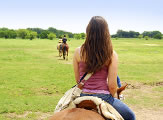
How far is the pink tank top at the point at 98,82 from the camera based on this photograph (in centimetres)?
260

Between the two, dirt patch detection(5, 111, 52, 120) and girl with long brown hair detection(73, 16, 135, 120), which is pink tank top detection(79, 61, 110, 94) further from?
dirt patch detection(5, 111, 52, 120)

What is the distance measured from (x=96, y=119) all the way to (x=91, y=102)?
23cm

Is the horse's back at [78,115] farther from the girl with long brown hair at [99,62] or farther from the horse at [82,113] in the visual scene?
the girl with long brown hair at [99,62]

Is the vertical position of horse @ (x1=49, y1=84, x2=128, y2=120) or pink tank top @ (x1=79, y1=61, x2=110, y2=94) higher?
pink tank top @ (x1=79, y1=61, x2=110, y2=94)

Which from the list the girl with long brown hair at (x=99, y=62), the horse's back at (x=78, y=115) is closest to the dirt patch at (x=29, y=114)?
the girl with long brown hair at (x=99, y=62)

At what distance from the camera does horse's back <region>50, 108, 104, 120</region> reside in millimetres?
2211

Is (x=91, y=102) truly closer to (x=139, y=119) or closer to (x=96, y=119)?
(x=96, y=119)

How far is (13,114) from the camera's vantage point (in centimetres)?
608

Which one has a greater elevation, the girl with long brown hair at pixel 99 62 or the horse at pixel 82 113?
the girl with long brown hair at pixel 99 62

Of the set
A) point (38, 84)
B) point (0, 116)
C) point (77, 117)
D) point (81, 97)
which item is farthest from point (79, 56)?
point (38, 84)

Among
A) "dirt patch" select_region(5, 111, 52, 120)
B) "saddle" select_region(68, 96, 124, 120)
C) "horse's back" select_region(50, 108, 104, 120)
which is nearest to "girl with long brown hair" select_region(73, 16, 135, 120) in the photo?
"saddle" select_region(68, 96, 124, 120)

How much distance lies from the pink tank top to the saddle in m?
0.16

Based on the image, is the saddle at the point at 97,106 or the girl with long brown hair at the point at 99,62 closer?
the saddle at the point at 97,106

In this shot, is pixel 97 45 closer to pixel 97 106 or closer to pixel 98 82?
pixel 98 82
